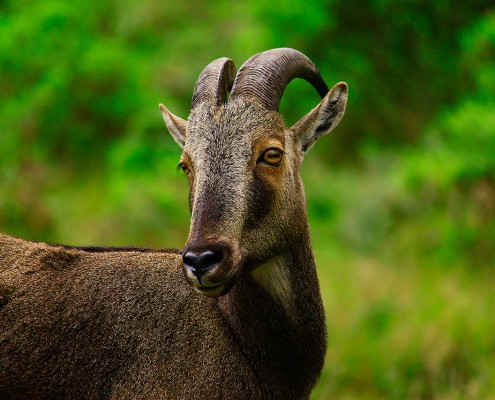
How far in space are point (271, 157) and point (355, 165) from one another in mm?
15090

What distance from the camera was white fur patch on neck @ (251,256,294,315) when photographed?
7.05 metres

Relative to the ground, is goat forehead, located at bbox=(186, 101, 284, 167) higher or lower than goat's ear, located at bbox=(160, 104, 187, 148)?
lower

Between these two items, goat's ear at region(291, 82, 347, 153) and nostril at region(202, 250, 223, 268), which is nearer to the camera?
nostril at region(202, 250, 223, 268)

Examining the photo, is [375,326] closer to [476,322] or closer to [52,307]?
[476,322]

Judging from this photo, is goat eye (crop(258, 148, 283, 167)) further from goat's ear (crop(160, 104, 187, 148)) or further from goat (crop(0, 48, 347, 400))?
goat's ear (crop(160, 104, 187, 148))

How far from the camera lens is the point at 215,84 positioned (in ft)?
23.9

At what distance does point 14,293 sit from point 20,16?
1050cm

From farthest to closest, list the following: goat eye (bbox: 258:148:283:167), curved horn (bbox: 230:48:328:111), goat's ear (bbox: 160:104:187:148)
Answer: goat's ear (bbox: 160:104:187:148) → curved horn (bbox: 230:48:328:111) → goat eye (bbox: 258:148:283:167)

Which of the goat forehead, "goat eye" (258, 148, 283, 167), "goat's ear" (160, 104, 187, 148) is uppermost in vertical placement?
Result: "goat's ear" (160, 104, 187, 148)

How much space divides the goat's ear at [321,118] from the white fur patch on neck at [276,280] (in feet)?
3.74

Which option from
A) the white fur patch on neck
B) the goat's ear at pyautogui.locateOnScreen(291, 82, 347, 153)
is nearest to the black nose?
the white fur patch on neck

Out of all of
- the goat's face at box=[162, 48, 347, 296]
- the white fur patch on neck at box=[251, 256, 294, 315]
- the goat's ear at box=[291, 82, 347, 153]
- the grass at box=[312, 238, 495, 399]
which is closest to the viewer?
the goat's face at box=[162, 48, 347, 296]

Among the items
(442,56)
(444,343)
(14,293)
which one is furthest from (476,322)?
(14,293)

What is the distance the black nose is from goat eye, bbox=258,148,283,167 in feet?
3.54
